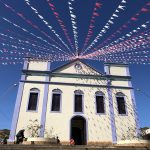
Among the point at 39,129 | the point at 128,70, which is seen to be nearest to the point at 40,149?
A: the point at 39,129

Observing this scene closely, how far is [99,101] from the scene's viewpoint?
1938 cm

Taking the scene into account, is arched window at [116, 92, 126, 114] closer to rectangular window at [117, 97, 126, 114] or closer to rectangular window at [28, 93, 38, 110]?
rectangular window at [117, 97, 126, 114]

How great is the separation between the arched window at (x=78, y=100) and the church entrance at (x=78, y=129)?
0.80m

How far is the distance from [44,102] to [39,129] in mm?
2472

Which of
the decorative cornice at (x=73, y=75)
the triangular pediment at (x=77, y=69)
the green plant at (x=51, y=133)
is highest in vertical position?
the triangular pediment at (x=77, y=69)

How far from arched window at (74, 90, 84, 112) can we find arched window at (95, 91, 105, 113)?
146 cm

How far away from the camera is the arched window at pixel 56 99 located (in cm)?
1845

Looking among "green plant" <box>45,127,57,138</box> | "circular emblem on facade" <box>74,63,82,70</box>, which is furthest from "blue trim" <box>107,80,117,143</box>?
"green plant" <box>45,127,57,138</box>

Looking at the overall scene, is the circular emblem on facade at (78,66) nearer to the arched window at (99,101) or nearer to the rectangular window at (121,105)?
the arched window at (99,101)

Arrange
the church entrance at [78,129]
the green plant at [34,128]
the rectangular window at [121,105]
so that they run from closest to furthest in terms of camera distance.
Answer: the green plant at [34,128] → the church entrance at [78,129] → the rectangular window at [121,105]

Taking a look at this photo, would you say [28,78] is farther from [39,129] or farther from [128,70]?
[128,70]

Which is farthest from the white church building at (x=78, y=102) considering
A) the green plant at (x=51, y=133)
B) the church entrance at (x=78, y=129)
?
the green plant at (x=51, y=133)

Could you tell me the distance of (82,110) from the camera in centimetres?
1859

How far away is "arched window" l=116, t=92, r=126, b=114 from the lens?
1919 cm
